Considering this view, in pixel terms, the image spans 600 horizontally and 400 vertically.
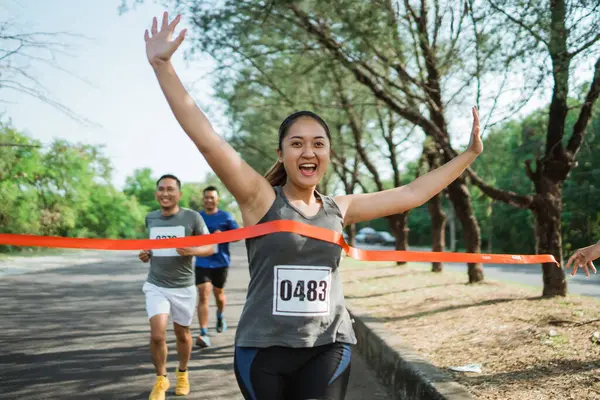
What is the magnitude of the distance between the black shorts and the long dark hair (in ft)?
18.8

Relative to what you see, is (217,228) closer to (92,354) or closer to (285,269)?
(92,354)

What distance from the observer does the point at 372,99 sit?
656 inches

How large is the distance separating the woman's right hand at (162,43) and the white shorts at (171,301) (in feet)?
10.8

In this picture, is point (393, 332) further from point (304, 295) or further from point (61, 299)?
point (61, 299)

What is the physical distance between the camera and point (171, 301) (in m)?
5.38

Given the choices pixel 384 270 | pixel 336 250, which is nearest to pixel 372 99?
pixel 384 270

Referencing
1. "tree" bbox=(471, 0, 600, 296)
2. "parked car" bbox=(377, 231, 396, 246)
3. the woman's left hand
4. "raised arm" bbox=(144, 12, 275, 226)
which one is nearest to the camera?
"raised arm" bbox=(144, 12, 275, 226)

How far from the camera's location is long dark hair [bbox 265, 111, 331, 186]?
2.58 meters

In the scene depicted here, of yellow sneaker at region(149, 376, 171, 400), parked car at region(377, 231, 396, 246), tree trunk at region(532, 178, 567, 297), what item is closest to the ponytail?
yellow sneaker at region(149, 376, 171, 400)

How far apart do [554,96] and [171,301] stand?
6588 millimetres

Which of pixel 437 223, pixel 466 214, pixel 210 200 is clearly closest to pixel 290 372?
pixel 210 200

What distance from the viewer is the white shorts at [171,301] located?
17.2 feet

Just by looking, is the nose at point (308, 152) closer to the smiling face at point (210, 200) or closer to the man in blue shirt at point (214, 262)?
the man in blue shirt at point (214, 262)

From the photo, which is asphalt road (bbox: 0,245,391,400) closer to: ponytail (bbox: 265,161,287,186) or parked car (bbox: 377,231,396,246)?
ponytail (bbox: 265,161,287,186)
